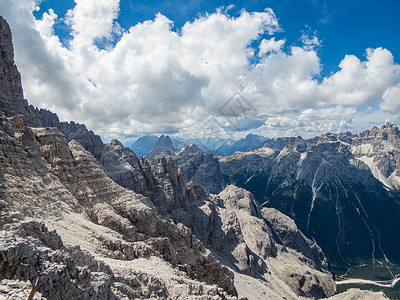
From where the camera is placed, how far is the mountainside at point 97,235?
1969 centimetres

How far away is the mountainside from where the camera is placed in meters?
19.7

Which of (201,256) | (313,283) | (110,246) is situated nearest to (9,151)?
(110,246)

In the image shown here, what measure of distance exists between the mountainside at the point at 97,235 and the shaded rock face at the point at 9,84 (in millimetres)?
687

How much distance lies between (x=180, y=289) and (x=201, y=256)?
26147mm

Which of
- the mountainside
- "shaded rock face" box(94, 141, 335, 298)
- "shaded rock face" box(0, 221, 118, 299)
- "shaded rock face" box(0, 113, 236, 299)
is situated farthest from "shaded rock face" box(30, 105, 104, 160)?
"shaded rock face" box(0, 221, 118, 299)

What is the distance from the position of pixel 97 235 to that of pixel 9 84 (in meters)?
52.2

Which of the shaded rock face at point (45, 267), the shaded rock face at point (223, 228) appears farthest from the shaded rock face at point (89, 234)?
the shaded rock face at point (223, 228)

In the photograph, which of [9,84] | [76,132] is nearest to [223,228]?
[76,132]

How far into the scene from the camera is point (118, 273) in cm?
2733

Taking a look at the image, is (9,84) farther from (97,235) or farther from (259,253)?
(259,253)

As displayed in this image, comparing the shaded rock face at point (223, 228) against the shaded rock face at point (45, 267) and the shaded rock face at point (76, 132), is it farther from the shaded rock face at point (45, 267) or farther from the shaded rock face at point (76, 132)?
the shaded rock face at point (45, 267)

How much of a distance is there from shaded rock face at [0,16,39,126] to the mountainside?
687 mm

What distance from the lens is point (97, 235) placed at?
123 ft

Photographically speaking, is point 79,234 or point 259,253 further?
point 259,253
